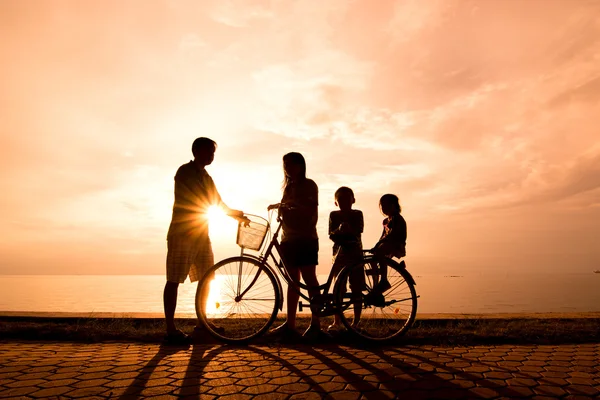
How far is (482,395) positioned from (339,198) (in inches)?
126

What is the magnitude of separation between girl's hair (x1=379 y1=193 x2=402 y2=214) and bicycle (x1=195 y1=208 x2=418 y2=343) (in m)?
0.83

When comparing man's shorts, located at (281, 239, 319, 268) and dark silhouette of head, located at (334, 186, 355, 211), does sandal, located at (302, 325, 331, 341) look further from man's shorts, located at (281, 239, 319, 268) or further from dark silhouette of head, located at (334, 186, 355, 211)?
dark silhouette of head, located at (334, 186, 355, 211)

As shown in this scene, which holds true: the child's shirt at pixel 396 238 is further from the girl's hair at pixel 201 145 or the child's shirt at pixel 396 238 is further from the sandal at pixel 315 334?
the girl's hair at pixel 201 145

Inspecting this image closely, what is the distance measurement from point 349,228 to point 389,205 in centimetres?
68

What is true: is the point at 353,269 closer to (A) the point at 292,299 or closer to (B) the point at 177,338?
(A) the point at 292,299

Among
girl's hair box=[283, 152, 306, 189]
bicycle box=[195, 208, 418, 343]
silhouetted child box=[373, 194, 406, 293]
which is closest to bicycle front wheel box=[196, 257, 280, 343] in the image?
bicycle box=[195, 208, 418, 343]

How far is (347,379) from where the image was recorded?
327 cm

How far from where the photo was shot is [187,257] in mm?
5098

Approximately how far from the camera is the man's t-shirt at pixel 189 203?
16.9 ft

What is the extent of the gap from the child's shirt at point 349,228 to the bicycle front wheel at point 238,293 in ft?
3.56

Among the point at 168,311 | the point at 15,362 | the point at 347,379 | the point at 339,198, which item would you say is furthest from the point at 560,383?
the point at 15,362

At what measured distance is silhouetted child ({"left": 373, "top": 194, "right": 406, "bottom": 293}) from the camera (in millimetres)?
5344

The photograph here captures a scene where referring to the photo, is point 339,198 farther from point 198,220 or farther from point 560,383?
point 560,383

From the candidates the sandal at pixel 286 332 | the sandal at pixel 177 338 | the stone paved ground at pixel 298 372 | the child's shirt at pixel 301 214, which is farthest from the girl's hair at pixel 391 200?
the sandal at pixel 177 338
